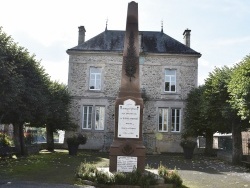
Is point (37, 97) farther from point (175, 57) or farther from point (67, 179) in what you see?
point (175, 57)

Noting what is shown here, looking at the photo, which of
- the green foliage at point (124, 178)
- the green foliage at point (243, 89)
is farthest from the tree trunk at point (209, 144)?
the green foliage at point (124, 178)

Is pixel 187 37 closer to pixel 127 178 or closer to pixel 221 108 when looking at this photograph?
pixel 221 108

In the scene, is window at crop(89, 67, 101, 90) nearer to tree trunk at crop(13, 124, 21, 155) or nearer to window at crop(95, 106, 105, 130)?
window at crop(95, 106, 105, 130)

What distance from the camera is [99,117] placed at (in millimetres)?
27109

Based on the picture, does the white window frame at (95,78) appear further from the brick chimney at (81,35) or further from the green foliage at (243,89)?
the green foliage at (243,89)

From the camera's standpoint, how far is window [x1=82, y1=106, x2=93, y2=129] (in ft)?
88.8

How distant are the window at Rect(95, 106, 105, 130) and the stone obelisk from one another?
1604cm

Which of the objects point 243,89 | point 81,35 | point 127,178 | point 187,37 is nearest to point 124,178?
point 127,178

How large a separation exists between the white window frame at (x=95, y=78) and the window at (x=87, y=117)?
5.57 feet

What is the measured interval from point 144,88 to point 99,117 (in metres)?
4.26

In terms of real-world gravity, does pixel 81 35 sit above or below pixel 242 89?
above

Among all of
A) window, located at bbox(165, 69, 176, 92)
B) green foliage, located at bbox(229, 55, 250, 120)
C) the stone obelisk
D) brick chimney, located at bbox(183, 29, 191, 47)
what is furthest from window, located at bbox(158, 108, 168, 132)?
the stone obelisk

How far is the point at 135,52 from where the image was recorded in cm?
1148

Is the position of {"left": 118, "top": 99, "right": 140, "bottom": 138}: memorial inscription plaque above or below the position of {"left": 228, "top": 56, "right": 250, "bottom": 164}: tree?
below
